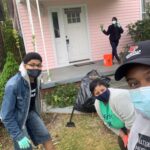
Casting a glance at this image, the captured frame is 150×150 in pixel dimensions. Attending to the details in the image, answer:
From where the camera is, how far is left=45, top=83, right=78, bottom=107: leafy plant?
24.0 feet

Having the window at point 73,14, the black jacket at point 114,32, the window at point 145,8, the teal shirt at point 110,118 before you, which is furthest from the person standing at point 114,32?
the teal shirt at point 110,118

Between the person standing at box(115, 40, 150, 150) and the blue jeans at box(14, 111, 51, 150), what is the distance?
268 cm

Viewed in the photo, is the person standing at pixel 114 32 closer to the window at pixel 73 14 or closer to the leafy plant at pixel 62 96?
the window at pixel 73 14

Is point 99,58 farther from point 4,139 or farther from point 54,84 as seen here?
point 4,139

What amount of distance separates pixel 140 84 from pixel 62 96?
6.16m

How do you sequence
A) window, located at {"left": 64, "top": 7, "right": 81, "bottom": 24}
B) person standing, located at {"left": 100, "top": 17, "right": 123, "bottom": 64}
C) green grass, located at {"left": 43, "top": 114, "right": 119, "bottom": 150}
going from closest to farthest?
green grass, located at {"left": 43, "top": 114, "right": 119, "bottom": 150} < person standing, located at {"left": 100, "top": 17, "right": 123, "bottom": 64} < window, located at {"left": 64, "top": 7, "right": 81, "bottom": 24}

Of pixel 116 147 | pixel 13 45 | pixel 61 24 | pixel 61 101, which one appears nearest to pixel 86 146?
pixel 116 147

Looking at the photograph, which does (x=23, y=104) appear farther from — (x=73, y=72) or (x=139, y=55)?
(x=73, y=72)

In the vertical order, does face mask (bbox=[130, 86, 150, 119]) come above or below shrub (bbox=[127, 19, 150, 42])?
above

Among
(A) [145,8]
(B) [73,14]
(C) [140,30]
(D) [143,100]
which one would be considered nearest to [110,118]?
(D) [143,100]

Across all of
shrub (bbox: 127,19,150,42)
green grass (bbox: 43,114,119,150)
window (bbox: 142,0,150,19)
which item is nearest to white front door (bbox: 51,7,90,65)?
shrub (bbox: 127,19,150,42)

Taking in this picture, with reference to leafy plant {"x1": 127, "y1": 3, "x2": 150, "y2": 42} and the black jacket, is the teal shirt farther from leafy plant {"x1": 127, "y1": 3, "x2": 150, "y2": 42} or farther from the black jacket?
leafy plant {"x1": 127, "y1": 3, "x2": 150, "y2": 42}

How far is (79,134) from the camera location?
222 inches

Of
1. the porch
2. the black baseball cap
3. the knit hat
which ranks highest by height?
the black baseball cap
